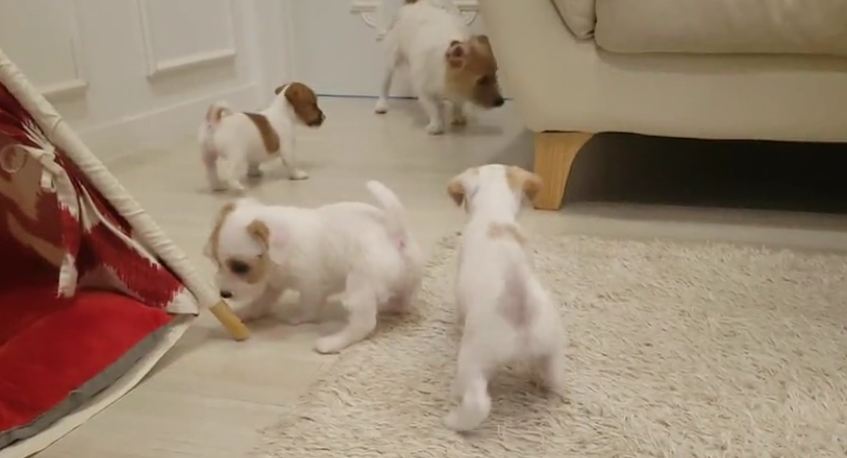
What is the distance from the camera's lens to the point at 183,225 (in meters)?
1.82

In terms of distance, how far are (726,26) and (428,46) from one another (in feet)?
4.26

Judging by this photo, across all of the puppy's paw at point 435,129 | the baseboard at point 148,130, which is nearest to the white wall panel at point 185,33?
the baseboard at point 148,130

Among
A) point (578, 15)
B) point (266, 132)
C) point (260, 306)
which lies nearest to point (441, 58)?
point (266, 132)

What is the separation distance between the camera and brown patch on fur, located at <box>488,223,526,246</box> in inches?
41.5

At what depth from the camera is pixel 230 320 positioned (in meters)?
→ 1.27

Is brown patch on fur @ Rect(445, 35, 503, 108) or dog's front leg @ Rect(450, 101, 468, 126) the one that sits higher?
brown patch on fur @ Rect(445, 35, 503, 108)

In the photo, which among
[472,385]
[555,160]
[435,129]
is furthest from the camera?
[435,129]

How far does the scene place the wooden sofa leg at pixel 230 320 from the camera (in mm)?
1260

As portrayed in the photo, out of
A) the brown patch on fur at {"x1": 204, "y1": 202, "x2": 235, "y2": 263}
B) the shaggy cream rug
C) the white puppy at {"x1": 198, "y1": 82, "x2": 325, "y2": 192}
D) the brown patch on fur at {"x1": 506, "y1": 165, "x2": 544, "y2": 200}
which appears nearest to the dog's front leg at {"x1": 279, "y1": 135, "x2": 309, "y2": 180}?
the white puppy at {"x1": 198, "y1": 82, "x2": 325, "y2": 192}

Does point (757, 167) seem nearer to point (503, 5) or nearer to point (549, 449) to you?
point (503, 5)

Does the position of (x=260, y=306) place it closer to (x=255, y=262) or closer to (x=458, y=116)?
(x=255, y=262)

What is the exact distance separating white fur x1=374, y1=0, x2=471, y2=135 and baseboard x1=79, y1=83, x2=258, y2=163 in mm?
625

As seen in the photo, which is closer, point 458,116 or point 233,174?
point 233,174

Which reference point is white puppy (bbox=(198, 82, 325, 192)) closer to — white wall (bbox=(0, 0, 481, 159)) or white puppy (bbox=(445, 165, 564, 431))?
white wall (bbox=(0, 0, 481, 159))
